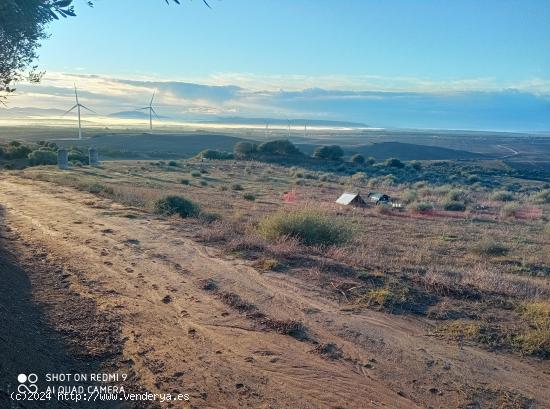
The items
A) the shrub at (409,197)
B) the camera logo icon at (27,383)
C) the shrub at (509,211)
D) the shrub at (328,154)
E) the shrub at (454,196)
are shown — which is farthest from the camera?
the shrub at (328,154)

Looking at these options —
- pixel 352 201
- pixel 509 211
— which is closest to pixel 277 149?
pixel 352 201

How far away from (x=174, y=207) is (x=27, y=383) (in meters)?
13.3

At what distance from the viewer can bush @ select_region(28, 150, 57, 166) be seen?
161 ft

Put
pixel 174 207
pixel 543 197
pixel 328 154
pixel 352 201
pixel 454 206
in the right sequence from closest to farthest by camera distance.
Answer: pixel 174 207, pixel 352 201, pixel 454 206, pixel 543 197, pixel 328 154

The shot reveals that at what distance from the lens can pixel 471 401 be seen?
606cm

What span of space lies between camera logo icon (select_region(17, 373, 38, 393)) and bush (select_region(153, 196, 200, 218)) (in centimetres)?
1253

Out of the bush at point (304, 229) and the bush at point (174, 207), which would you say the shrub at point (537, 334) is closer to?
the bush at point (304, 229)

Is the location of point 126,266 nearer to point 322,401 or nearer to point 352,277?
point 352,277

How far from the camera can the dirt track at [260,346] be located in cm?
616

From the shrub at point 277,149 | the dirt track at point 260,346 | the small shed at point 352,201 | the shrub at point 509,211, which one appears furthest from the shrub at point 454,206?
the shrub at point 277,149

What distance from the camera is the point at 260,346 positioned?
7312 millimetres

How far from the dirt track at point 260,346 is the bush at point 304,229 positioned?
3412 mm

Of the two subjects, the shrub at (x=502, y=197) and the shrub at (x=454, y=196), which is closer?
the shrub at (x=454, y=196)

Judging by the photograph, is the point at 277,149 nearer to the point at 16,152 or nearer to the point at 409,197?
the point at 16,152
